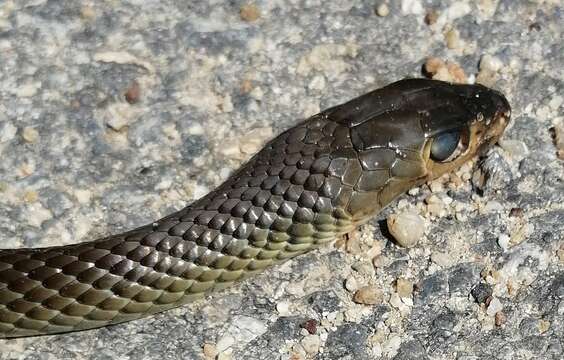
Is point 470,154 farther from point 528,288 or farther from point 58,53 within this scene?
point 58,53

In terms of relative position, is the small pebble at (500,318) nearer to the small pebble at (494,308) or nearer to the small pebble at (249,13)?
the small pebble at (494,308)

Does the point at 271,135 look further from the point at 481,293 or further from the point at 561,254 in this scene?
the point at 561,254

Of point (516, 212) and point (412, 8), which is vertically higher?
point (412, 8)

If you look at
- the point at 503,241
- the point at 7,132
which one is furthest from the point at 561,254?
→ the point at 7,132

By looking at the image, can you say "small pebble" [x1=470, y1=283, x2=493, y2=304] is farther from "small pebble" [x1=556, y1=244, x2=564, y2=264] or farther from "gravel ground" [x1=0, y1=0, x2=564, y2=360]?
"small pebble" [x1=556, y1=244, x2=564, y2=264]

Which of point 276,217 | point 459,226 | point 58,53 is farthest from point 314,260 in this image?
point 58,53

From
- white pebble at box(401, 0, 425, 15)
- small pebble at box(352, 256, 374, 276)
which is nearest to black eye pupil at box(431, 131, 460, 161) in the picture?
small pebble at box(352, 256, 374, 276)
